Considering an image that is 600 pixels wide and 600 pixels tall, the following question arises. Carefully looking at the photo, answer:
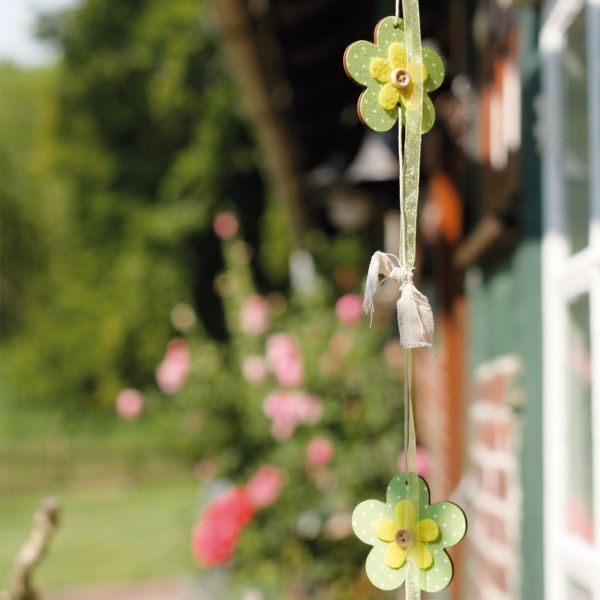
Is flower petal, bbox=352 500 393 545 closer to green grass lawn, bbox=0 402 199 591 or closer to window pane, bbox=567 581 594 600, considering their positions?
window pane, bbox=567 581 594 600

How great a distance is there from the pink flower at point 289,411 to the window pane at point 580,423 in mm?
2447

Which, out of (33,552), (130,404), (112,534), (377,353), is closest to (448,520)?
(33,552)

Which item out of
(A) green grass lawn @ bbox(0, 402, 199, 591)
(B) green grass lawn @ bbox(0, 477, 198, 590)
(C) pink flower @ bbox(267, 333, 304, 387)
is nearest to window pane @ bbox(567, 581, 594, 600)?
(C) pink flower @ bbox(267, 333, 304, 387)

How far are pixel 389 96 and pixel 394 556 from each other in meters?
0.38

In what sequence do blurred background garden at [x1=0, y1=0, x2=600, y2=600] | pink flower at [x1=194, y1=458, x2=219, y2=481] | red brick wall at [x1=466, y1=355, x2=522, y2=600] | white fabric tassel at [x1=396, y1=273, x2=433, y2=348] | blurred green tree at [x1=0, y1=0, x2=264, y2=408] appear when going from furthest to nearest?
blurred green tree at [x1=0, y1=0, x2=264, y2=408] < pink flower at [x1=194, y1=458, x2=219, y2=481] < red brick wall at [x1=466, y1=355, x2=522, y2=600] < blurred background garden at [x1=0, y1=0, x2=600, y2=600] < white fabric tassel at [x1=396, y1=273, x2=433, y2=348]

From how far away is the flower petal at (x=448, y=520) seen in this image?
719 mm

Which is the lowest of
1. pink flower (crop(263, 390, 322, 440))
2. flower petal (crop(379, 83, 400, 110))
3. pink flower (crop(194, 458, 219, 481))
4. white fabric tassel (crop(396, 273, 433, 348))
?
white fabric tassel (crop(396, 273, 433, 348))

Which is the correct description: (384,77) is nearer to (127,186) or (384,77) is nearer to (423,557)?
(423,557)

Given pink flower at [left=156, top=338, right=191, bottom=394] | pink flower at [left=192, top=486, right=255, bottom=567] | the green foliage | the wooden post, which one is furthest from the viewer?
pink flower at [left=156, top=338, right=191, bottom=394]

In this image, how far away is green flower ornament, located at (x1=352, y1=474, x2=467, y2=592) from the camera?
722 millimetres

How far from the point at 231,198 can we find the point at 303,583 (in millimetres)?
11441

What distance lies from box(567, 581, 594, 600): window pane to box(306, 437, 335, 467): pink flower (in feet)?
7.95

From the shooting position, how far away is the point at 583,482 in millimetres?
1358

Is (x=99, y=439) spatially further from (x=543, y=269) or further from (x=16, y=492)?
(x=543, y=269)
